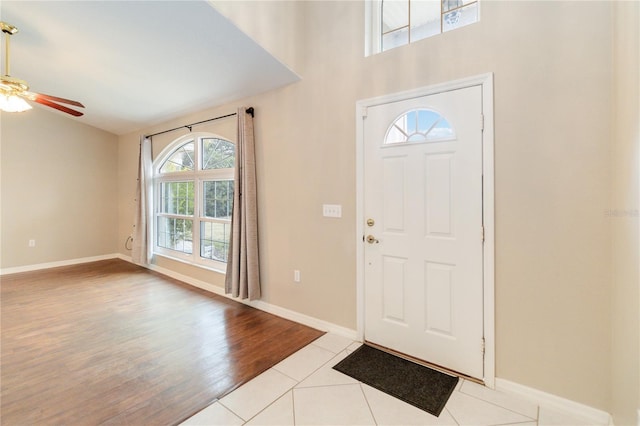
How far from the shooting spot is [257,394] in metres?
1.90

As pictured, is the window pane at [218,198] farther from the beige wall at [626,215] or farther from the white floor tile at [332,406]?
the beige wall at [626,215]

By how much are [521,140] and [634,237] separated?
806 millimetres

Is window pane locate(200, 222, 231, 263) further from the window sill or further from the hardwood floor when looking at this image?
the hardwood floor

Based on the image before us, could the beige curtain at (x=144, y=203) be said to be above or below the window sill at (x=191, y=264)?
above

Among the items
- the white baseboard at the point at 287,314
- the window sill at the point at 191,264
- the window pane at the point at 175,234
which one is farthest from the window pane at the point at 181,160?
the white baseboard at the point at 287,314

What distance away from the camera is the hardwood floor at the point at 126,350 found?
1803 millimetres

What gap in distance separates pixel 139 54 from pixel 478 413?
4.19 metres

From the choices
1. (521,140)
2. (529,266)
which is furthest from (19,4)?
(529,266)

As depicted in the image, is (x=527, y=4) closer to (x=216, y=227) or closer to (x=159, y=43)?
(x=159, y=43)

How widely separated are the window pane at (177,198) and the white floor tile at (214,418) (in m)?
3.41

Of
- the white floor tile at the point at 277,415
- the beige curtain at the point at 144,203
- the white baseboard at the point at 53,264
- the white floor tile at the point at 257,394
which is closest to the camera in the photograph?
the white floor tile at the point at 277,415

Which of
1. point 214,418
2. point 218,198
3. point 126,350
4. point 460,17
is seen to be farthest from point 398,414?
point 218,198

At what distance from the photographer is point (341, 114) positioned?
8.85ft

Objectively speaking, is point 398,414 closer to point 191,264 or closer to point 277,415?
point 277,415
